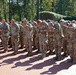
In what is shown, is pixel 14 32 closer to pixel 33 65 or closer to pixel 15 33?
pixel 15 33

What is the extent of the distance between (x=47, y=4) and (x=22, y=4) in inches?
260

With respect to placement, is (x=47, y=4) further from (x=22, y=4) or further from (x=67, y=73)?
(x=67, y=73)

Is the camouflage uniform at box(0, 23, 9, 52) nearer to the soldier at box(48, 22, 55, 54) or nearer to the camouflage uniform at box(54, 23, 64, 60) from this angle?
the soldier at box(48, 22, 55, 54)

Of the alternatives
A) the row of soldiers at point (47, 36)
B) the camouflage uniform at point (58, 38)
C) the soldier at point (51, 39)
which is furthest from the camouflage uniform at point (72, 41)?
the soldier at point (51, 39)

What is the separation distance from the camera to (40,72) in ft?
40.7

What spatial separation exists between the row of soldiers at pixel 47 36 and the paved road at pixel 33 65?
0.48 m

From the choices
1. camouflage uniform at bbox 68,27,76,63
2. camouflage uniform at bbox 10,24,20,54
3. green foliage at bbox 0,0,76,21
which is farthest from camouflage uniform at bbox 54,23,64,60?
green foliage at bbox 0,0,76,21

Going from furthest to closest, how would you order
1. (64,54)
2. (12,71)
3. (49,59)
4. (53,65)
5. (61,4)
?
(61,4) < (64,54) < (49,59) < (53,65) < (12,71)

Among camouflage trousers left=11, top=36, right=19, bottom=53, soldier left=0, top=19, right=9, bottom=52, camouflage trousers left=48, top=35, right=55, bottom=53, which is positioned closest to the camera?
camouflage trousers left=11, top=36, right=19, bottom=53

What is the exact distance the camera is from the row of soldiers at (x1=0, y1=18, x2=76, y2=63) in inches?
570

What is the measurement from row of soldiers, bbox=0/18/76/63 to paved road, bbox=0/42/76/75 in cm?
48

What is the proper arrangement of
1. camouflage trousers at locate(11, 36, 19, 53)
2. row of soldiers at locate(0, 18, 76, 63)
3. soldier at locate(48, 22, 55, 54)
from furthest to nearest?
camouflage trousers at locate(11, 36, 19, 53) < soldier at locate(48, 22, 55, 54) < row of soldiers at locate(0, 18, 76, 63)

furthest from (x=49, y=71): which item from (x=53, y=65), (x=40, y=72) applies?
(x=53, y=65)

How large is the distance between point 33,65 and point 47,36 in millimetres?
2441
